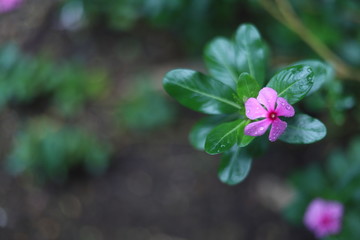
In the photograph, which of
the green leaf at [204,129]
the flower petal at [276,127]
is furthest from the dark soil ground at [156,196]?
the flower petal at [276,127]

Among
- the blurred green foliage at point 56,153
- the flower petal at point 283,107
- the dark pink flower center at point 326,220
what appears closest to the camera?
the flower petal at point 283,107

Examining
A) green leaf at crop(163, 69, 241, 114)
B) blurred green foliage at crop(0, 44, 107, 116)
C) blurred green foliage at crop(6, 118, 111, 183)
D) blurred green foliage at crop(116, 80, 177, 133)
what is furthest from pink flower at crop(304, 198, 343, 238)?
blurred green foliage at crop(0, 44, 107, 116)

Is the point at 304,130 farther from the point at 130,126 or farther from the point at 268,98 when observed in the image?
the point at 130,126

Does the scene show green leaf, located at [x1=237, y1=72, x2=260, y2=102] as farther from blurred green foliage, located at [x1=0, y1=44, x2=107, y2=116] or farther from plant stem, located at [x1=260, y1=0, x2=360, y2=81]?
blurred green foliage, located at [x1=0, y1=44, x2=107, y2=116]

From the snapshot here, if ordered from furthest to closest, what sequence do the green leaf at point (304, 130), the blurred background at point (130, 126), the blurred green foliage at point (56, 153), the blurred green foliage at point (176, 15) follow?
the blurred green foliage at point (56, 153) → the blurred background at point (130, 126) → the blurred green foliage at point (176, 15) → the green leaf at point (304, 130)

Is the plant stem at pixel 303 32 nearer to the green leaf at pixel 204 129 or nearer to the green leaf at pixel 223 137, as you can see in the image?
the green leaf at pixel 204 129

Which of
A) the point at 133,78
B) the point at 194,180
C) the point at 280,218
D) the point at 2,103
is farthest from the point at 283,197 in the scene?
the point at 2,103

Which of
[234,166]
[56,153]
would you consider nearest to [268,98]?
[234,166]
